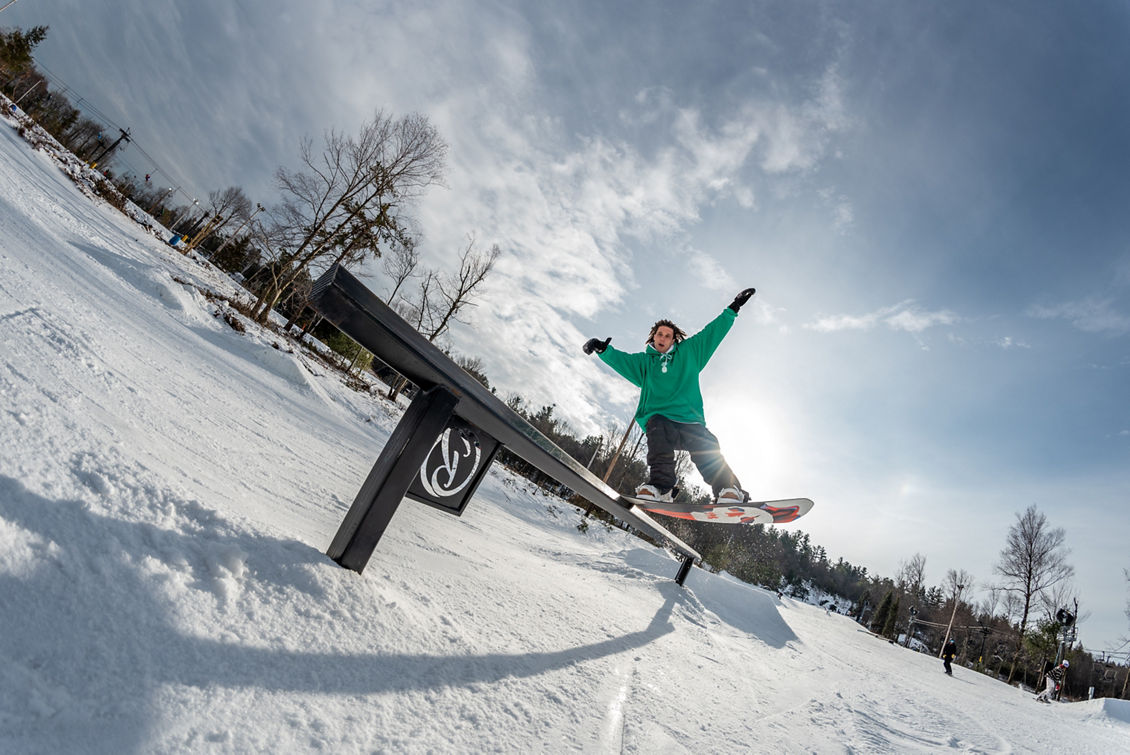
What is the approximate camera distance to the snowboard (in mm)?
3814

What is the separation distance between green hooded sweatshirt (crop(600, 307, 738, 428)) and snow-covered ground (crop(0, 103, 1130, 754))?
1.70 metres

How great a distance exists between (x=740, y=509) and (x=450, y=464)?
9.83ft

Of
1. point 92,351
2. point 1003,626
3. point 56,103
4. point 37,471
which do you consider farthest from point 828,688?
point 56,103

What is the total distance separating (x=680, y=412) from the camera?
3.98 meters

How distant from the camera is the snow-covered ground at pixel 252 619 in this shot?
72cm

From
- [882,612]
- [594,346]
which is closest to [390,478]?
[594,346]

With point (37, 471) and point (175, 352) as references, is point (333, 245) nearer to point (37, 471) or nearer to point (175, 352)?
point (175, 352)

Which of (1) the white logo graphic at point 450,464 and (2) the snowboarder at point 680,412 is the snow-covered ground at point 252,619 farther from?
(2) the snowboarder at point 680,412

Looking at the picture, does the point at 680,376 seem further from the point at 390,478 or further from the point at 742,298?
the point at 390,478

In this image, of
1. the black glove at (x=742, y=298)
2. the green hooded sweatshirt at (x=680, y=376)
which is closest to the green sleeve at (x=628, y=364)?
the green hooded sweatshirt at (x=680, y=376)

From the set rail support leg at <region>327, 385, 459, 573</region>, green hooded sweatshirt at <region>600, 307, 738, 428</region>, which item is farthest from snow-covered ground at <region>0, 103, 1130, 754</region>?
green hooded sweatshirt at <region>600, 307, 738, 428</region>

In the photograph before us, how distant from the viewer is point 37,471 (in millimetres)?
919

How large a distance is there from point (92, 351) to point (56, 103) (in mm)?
79499

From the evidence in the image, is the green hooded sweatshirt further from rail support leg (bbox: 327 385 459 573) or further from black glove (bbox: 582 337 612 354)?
rail support leg (bbox: 327 385 459 573)
